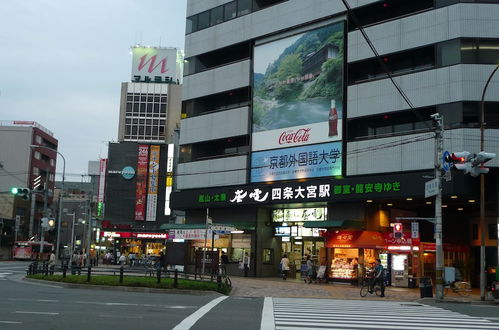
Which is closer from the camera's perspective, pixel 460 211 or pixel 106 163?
pixel 460 211

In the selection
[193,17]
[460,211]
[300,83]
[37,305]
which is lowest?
[37,305]

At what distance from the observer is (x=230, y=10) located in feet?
163

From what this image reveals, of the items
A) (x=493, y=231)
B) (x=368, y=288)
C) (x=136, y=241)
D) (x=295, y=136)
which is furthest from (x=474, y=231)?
(x=136, y=241)

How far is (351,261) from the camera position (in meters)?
38.8

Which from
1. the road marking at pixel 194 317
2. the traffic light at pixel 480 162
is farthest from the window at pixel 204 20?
the road marking at pixel 194 317

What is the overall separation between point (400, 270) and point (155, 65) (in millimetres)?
76956

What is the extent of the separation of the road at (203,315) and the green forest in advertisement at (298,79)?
2020 centimetres

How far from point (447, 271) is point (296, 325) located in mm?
17555

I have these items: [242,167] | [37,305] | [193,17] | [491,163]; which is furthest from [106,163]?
[37,305]

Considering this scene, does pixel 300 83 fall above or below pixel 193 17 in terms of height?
below

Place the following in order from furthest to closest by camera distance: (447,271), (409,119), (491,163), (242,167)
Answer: (242,167), (409,119), (491,163), (447,271)

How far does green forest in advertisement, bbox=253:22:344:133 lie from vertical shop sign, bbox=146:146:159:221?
46.3 metres

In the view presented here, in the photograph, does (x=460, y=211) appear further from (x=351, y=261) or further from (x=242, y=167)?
(x=242, y=167)

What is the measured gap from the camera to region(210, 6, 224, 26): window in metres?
50.5
